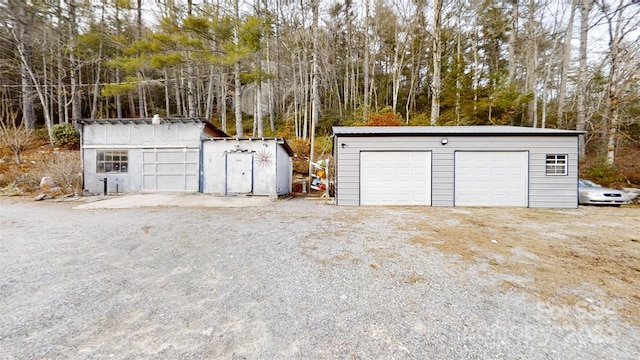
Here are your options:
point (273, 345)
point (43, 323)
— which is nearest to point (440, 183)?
point (273, 345)

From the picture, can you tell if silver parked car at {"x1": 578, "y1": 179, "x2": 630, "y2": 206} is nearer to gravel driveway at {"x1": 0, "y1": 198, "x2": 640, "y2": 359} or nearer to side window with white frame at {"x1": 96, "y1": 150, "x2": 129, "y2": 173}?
gravel driveway at {"x1": 0, "y1": 198, "x2": 640, "y2": 359}

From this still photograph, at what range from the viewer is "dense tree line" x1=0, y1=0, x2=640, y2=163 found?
1202 cm

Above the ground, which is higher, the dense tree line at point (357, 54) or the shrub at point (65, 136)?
the dense tree line at point (357, 54)

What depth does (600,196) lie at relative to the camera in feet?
27.2

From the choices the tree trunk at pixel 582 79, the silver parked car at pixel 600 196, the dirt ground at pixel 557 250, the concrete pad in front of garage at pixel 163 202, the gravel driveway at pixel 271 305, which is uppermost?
the tree trunk at pixel 582 79

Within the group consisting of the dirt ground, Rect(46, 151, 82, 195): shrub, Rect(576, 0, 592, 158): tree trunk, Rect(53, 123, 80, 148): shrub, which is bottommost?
the dirt ground

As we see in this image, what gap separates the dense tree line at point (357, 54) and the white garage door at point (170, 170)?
175 inches

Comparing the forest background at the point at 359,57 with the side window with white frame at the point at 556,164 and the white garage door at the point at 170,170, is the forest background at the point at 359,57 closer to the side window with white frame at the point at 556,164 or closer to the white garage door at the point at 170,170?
the side window with white frame at the point at 556,164

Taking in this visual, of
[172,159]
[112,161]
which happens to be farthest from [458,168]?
[112,161]

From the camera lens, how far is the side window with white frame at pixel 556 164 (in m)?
8.03

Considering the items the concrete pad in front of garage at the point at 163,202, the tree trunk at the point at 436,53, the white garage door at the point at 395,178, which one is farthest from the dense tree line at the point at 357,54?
the concrete pad in front of garage at the point at 163,202

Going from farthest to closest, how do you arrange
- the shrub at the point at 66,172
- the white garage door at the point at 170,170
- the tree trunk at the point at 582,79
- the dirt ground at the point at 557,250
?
the tree trunk at the point at 582,79, the white garage door at the point at 170,170, the shrub at the point at 66,172, the dirt ground at the point at 557,250

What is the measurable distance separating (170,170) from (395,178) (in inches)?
356

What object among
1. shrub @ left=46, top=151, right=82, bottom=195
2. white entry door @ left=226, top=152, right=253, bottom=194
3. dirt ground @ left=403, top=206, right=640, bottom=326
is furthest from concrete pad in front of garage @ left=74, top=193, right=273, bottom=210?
dirt ground @ left=403, top=206, right=640, bottom=326
